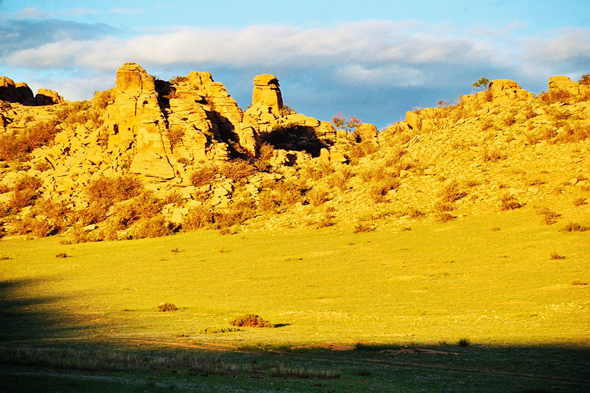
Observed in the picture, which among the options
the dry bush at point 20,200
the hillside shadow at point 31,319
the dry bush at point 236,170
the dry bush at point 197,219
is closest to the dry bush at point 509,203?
Answer: the dry bush at point 197,219

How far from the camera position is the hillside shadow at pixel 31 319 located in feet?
46.7

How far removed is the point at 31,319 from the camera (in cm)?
1700

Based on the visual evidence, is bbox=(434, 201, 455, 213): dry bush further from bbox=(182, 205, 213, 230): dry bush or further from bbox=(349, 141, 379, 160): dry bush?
bbox=(349, 141, 379, 160): dry bush

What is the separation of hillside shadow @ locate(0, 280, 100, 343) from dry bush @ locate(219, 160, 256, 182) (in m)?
21.3

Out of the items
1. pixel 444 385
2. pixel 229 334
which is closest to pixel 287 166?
pixel 229 334

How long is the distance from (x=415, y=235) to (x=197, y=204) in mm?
17419

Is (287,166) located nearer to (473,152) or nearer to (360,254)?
(473,152)

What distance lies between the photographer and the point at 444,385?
8.65 meters

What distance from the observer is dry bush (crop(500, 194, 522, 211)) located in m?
30.2

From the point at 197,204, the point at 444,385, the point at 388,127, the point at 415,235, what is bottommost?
the point at 444,385

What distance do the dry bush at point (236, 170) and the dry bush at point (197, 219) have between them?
240 inches

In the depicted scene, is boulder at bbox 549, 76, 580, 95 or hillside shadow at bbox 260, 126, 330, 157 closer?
boulder at bbox 549, 76, 580, 95

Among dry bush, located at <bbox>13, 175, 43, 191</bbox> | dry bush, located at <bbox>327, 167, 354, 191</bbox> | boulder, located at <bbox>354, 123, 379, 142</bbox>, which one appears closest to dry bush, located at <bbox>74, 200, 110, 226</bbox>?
dry bush, located at <bbox>13, 175, 43, 191</bbox>

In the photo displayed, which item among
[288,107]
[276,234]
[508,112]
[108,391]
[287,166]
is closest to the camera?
[108,391]
